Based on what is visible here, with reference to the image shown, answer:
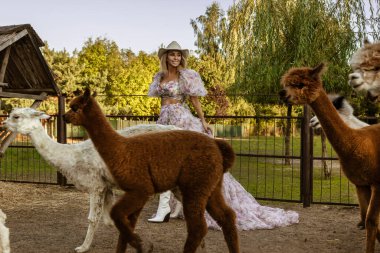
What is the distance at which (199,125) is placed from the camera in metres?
6.14

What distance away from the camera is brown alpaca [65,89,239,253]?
130 inches

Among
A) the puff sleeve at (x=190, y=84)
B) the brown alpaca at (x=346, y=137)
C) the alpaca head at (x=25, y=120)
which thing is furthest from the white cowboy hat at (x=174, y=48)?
the brown alpaca at (x=346, y=137)

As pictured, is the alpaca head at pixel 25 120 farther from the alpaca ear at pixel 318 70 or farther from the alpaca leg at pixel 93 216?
the alpaca ear at pixel 318 70

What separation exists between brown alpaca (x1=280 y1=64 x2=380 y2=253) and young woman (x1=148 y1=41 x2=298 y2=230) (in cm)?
187

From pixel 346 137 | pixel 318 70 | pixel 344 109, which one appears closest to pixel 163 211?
pixel 344 109

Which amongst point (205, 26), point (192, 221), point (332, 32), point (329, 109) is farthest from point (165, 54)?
point (205, 26)

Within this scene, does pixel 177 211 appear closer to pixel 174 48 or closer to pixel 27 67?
pixel 174 48

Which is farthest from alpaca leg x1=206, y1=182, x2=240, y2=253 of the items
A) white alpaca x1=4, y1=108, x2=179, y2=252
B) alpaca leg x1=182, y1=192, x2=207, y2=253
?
white alpaca x1=4, y1=108, x2=179, y2=252

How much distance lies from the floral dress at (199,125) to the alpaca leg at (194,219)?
2.50 meters

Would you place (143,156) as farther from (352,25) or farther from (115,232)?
(352,25)

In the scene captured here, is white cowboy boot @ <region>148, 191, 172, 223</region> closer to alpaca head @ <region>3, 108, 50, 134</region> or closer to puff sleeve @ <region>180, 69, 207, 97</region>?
puff sleeve @ <region>180, 69, 207, 97</region>

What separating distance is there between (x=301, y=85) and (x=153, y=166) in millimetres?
1231

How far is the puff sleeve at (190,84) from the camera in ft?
19.5

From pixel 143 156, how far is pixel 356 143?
1.82m
